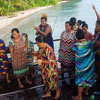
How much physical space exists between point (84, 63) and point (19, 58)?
1.24 metres

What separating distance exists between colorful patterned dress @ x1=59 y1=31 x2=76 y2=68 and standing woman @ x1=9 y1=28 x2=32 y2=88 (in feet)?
2.37

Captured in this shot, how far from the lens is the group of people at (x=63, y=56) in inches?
88.7

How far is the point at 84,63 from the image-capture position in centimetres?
225

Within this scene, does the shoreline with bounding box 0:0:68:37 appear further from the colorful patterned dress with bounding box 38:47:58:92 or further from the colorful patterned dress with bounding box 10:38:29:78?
the colorful patterned dress with bounding box 38:47:58:92

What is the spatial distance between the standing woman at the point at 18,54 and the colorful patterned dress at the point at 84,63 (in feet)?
3.43

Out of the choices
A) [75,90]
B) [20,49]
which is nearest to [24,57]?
[20,49]

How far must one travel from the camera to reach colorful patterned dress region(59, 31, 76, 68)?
2754 millimetres

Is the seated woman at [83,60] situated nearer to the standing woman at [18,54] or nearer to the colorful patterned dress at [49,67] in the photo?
the colorful patterned dress at [49,67]

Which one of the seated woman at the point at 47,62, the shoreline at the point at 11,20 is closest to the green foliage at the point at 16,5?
the shoreline at the point at 11,20

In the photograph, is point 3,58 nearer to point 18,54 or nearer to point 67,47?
point 18,54

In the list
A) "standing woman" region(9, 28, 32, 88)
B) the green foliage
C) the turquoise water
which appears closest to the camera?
"standing woman" region(9, 28, 32, 88)

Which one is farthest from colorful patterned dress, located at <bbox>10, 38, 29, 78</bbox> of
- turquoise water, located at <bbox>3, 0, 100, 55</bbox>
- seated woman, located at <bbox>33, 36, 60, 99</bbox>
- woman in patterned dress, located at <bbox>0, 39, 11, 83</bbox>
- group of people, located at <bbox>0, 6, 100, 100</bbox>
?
turquoise water, located at <bbox>3, 0, 100, 55</bbox>

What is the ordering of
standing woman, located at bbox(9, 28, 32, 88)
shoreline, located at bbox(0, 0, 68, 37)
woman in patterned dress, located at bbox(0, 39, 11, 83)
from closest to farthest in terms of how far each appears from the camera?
1. standing woman, located at bbox(9, 28, 32, 88)
2. woman in patterned dress, located at bbox(0, 39, 11, 83)
3. shoreline, located at bbox(0, 0, 68, 37)

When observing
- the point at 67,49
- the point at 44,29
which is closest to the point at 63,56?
the point at 67,49
